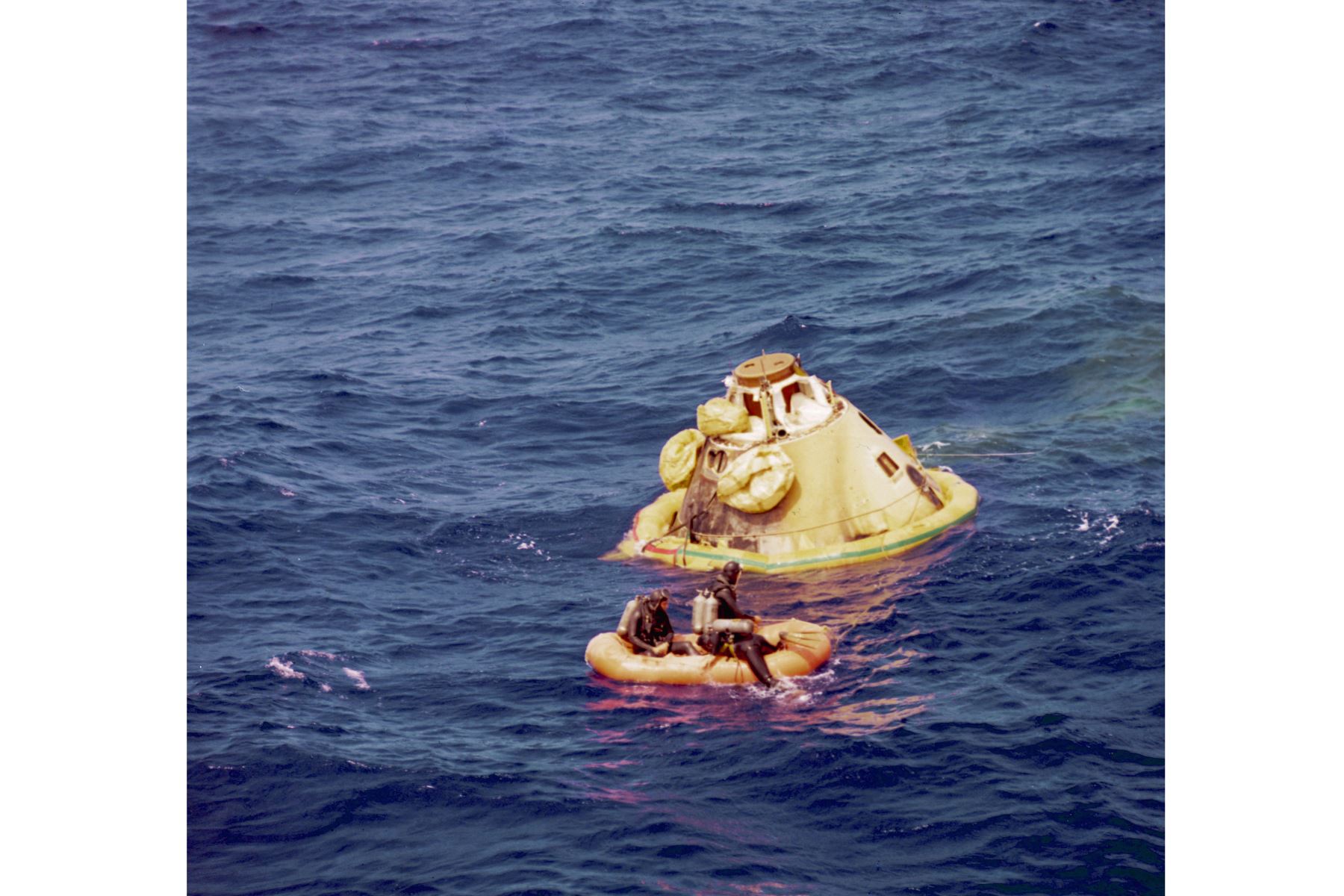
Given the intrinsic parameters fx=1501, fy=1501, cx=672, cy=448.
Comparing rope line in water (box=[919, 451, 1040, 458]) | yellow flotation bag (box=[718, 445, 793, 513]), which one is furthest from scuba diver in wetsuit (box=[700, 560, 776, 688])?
rope line in water (box=[919, 451, 1040, 458])

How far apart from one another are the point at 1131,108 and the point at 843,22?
44.8ft

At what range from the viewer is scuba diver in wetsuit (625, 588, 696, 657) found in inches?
825

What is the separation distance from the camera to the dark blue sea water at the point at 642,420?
1773cm

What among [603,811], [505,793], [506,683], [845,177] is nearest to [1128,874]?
[603,811]

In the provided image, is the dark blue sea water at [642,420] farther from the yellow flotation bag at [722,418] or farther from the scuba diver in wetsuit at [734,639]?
the yellow flotation bag at [722,418]

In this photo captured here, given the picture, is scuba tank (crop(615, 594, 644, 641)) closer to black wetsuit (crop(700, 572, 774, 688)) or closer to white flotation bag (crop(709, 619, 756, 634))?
black wetsuit (crop(700, 572, 774, 688))

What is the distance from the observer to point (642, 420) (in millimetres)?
30859

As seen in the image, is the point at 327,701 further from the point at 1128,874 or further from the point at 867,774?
the point at 1128,874

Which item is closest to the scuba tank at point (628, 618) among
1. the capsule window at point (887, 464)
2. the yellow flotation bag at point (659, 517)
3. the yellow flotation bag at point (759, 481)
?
the yellow flotation bag at point (759, 481)

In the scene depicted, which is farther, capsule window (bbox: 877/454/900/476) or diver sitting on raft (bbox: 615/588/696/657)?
capsule window (bbox: 877/454/900/476)

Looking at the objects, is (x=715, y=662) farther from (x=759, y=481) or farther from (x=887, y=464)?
(x=887, y=464)

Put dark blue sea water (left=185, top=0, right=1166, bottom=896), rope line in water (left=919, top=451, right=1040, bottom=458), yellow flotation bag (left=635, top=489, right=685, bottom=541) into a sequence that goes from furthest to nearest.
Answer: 1. rope line in water (left=919, top=451, right=1040, bottom=458)
2. yellow flotation bag (left=635, top=489, right=685, bottom=541)
3. dark blue sea water (left=185, top=0, right=1166, bottom=896)

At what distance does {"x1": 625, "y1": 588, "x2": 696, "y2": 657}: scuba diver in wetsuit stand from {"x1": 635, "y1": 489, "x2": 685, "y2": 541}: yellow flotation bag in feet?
13.5

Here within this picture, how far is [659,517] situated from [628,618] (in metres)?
4.97
